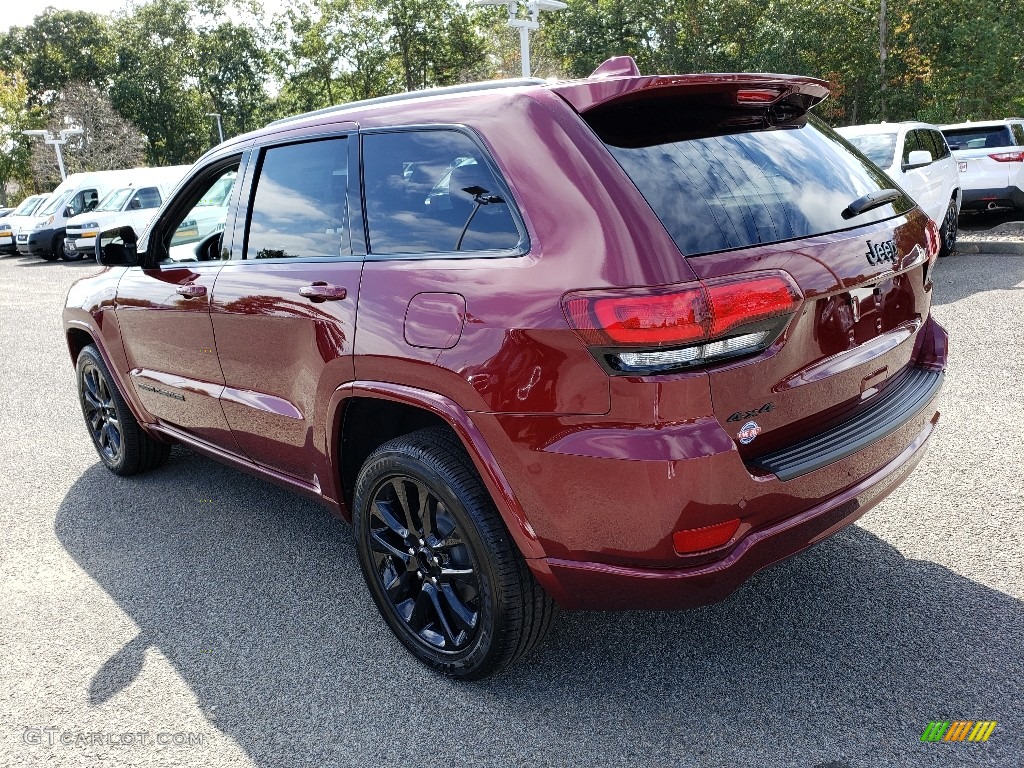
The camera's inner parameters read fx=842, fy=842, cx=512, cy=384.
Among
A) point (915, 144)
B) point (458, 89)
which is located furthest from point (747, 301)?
point (915, 144)

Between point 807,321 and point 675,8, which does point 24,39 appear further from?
point 807,321

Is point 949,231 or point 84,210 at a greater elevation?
point 84,210

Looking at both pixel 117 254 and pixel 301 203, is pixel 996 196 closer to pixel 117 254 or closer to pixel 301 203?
pixel 301 203

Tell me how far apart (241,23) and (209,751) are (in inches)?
2718

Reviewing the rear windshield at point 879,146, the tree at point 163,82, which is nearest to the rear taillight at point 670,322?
the rear windshield at point 879,146

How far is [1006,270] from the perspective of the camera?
9531 millimetres

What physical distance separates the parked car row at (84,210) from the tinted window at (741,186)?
17837 mm

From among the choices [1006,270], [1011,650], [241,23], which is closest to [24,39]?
[241,23]

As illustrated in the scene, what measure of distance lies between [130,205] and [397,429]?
61.8 ft

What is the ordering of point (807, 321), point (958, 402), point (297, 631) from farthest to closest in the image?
point (958, 402)
point (297, 631)
point (807, 321)

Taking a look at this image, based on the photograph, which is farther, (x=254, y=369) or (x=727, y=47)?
(x=727, y=47)

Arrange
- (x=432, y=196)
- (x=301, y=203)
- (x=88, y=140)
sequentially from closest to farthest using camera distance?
(x=432, y=196) < (x=301, y=203) < (x=88, y=140)

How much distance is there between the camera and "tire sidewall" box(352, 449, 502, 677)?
2502 mm

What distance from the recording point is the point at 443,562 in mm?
2740
